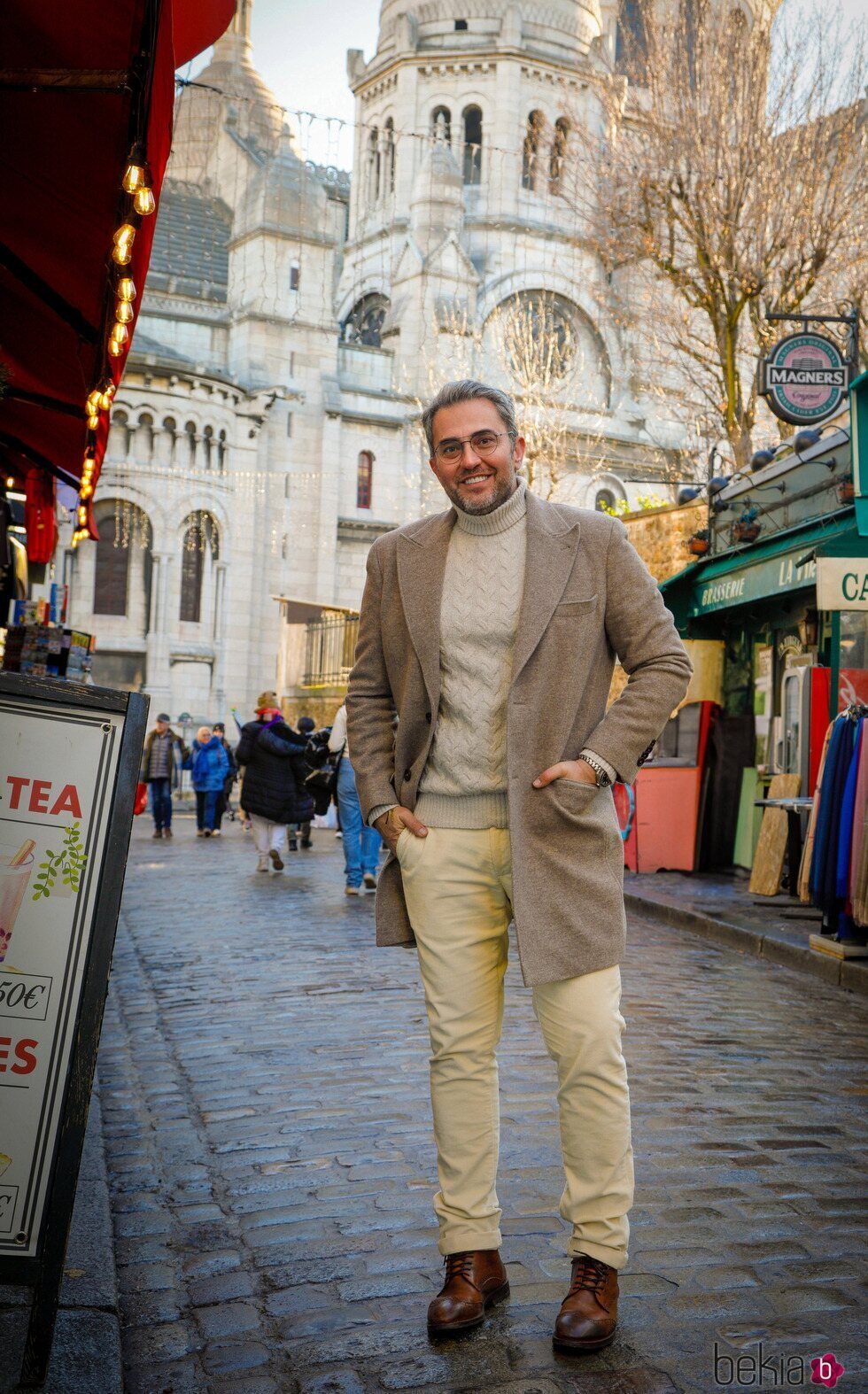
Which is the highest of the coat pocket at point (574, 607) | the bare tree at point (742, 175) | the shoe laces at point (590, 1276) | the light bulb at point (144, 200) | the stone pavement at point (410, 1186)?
the bare tree at point (742, 175)

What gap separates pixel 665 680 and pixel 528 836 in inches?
18.9

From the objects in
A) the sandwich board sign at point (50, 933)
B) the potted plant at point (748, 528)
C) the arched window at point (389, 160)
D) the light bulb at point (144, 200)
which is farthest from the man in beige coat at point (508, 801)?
the arched window at point (389, 160)

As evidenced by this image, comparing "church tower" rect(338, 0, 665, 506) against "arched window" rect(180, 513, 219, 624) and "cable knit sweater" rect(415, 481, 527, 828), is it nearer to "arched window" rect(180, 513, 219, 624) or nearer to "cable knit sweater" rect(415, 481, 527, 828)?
"arched window" rect(180, 513, 219, 624)

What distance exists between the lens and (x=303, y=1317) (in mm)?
2973

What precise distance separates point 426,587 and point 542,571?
0.29 m

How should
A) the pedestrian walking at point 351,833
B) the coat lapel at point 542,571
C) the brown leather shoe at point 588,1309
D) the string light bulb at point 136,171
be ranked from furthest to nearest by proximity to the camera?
1. the pedestrian walking at point 351,833
2. the string light bulb at point 136,171
3. the coat lapel at point 542,571
4. the brown leather shoe at point 588,1309

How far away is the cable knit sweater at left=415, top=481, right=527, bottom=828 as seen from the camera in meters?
3.04

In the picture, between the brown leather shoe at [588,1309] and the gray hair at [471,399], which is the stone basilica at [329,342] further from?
the brown leather shoe at [588,1309]

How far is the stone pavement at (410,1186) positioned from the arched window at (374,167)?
171ft

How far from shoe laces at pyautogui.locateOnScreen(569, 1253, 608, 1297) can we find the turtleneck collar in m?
1.66

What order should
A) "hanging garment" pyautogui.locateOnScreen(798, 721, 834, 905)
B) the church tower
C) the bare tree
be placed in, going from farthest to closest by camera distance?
the church tower < the bare tree < "hanging garment" pyautogui.locateOnScreen(798, 721, 834, 905)

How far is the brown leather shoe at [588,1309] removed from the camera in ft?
9.04

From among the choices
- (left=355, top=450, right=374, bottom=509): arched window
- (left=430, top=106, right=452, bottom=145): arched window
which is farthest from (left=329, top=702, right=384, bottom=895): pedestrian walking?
(left=430, top=106, right=452, bottom=145): arched window

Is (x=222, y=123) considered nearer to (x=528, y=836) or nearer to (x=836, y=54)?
(x=836, y=54)
